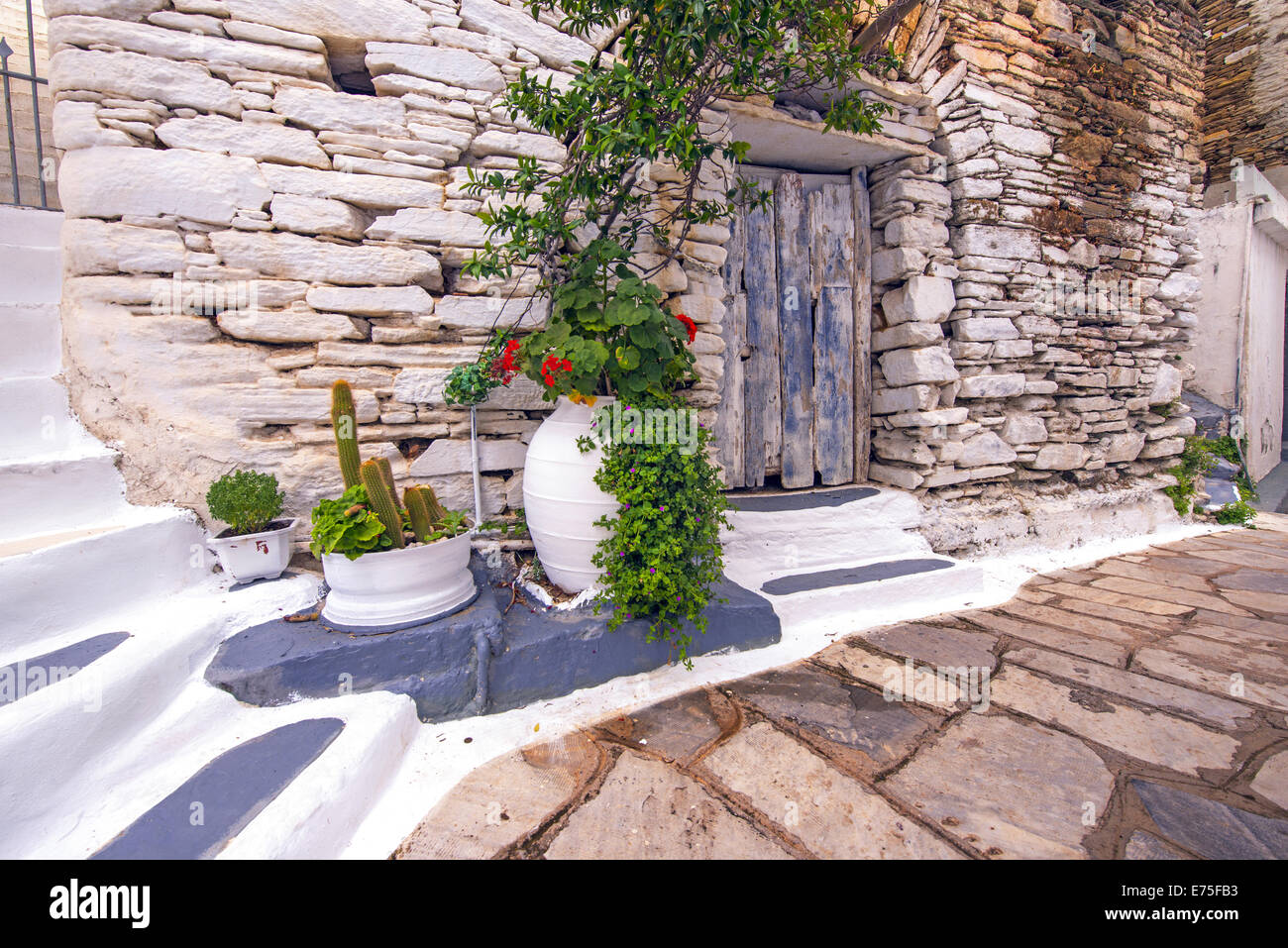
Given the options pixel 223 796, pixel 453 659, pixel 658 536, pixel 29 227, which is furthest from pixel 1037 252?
pixel 29 227

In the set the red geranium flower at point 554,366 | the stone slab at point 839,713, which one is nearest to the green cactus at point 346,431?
the red geranium flower at point 554,366

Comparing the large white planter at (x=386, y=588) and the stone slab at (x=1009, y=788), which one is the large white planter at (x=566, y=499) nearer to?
the large white planter at (x=386, y=588)

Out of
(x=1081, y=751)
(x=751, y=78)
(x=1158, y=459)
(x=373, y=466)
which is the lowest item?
(x=1081, y=751)

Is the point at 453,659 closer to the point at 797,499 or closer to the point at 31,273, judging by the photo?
the point at 797,499

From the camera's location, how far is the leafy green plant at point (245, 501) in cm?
206

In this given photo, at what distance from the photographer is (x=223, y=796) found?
1.37m

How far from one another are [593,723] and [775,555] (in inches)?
61.3

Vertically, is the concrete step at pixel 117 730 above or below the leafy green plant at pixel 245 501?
below

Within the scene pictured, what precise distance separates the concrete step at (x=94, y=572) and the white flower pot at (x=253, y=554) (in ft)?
0.39

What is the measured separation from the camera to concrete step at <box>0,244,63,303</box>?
233cm

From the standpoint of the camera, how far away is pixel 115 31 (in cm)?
211
